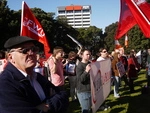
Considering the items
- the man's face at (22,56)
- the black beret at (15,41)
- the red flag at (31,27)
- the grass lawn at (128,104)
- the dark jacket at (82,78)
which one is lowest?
the grass lawn at (128,104)

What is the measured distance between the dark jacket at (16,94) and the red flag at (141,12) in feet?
13.7

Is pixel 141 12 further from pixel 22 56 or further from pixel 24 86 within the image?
pixel 24 86

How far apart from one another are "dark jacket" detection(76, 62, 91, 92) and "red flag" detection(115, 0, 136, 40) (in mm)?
2302

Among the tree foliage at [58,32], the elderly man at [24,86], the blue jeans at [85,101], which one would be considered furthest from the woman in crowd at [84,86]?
the tree foliage at [58,32]

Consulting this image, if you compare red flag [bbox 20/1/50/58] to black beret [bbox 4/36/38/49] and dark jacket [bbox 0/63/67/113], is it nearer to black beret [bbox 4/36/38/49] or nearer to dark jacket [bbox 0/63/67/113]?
black beret [bbox 4/36/38/49]

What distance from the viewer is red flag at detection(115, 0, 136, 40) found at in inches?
295

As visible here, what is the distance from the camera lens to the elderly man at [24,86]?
2561 mm

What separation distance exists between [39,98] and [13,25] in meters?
37.4

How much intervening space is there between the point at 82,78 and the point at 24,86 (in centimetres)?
285

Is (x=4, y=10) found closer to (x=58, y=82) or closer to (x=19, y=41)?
(x=58, y=82)

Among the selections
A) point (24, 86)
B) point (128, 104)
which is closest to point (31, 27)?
point (128, 104)

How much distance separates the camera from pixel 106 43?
102 meters

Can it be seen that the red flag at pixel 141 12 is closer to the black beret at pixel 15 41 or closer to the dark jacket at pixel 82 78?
the dark jacket at pixel 82 78

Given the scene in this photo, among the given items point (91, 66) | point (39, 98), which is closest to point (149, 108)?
point (91, 66)
